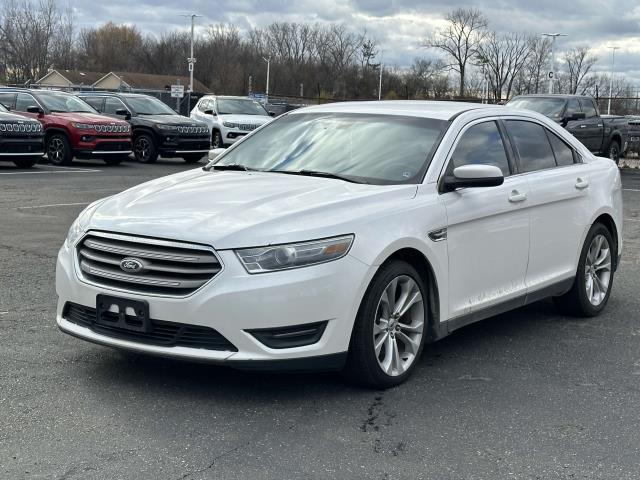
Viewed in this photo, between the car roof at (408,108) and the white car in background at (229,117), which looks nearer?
the car roof at (408,108)

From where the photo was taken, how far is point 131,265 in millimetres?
4406

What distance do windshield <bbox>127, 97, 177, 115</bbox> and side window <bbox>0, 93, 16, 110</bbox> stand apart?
303cm

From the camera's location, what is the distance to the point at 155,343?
4.39 meters

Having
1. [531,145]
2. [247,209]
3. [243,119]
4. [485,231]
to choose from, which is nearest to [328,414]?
[247,209]

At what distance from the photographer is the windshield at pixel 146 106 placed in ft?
73.2

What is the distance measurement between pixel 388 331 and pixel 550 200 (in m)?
1.92

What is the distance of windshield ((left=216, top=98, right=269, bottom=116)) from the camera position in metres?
25.1

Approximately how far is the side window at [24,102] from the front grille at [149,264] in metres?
16.8

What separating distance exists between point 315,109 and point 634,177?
17.6m

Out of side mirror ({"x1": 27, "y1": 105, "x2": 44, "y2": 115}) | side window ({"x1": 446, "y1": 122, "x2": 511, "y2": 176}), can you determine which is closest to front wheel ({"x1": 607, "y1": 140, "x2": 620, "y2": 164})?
side mirror ({"x1": 27, "y1": 105, "x2": 44, "y2": 115})

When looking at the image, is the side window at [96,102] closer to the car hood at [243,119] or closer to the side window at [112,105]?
the side window at [112,105]

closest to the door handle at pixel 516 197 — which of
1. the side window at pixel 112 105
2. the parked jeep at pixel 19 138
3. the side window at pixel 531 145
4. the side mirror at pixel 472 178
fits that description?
the side window at pixel 531 145

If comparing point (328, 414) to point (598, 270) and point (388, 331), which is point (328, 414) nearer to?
point (388, 331)

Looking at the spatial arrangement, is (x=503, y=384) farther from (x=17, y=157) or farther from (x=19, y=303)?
(x=17, y=157)
